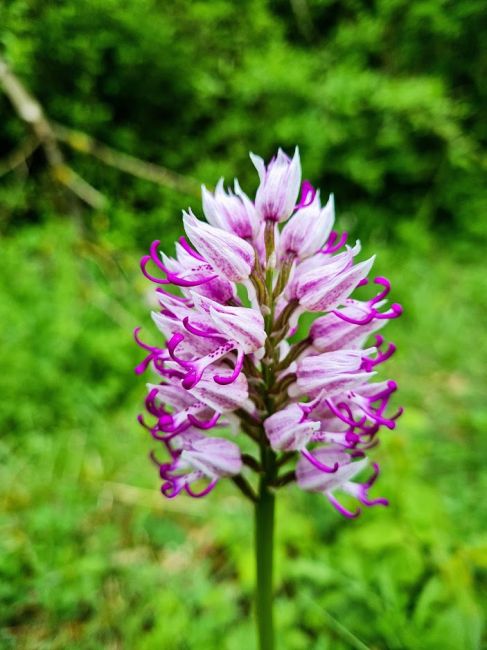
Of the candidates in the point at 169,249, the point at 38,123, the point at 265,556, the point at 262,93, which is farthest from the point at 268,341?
A: the point at 262,93

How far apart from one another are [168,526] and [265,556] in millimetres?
1319

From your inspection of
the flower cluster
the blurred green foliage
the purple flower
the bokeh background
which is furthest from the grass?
the blurred green foliage

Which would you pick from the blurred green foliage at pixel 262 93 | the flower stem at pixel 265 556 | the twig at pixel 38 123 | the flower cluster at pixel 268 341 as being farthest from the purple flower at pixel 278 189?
the blurred green foliage at pixel 262 93

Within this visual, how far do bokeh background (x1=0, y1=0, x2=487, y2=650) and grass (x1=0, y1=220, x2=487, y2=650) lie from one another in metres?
0.01

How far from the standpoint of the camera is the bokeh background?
1968 millimetres

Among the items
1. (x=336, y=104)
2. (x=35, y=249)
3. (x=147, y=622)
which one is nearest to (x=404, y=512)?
(x=147, y=622)

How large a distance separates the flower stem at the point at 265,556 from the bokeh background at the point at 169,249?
585 mm

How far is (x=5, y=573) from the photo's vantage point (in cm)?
207

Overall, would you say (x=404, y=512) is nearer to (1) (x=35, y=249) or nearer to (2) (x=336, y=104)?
(1) (x=35, y=249)

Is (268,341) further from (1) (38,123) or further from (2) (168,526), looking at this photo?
(1) (38,123)

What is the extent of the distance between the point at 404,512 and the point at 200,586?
2.81 feet

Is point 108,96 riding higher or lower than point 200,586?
higher

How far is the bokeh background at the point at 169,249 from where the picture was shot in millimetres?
1968

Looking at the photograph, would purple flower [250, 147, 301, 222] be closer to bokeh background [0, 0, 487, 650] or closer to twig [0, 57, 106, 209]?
bokeh background [0, 0, 487, 650]
